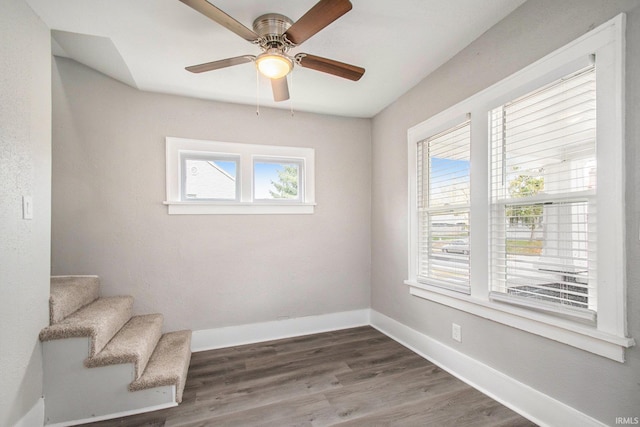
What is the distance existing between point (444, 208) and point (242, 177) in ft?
6.62

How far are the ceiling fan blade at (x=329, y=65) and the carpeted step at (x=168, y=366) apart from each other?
2273 millimetres

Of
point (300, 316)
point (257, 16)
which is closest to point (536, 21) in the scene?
point (257, 16)

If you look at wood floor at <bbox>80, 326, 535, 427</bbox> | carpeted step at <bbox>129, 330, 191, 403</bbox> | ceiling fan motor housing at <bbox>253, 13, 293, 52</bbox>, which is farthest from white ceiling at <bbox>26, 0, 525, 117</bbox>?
wood floor at <bbox>80, 326, 535, 427</bbox>

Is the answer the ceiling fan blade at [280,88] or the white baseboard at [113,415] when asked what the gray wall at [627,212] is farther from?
the white baseboard at [113,415]

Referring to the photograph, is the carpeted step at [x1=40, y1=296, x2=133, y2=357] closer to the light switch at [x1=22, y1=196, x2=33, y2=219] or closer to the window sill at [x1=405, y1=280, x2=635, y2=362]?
the light switch at [x1=22, y1=196, x2=33, y2=219]

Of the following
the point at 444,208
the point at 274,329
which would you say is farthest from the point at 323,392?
the point at 444,208

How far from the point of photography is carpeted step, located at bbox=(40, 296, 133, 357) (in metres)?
1.86

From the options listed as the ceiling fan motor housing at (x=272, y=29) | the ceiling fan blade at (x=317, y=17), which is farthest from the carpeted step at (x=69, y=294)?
the ceiling fan blade at (x=317, y=17)

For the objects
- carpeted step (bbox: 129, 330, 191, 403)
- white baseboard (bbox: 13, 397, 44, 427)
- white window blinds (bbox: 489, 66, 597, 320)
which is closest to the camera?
white window blinds (bbox: 489, 66, 597, 320)

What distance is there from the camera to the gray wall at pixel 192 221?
2576 millimetres

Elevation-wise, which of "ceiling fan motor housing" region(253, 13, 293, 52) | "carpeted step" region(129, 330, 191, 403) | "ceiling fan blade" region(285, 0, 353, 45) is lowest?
"carpeted step" region(129, 330, 191, 403)

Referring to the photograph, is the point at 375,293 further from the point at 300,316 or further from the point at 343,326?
the point at 300,316

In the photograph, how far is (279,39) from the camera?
1.75 metres

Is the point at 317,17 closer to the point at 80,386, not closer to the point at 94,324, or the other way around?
the point at 94,324
